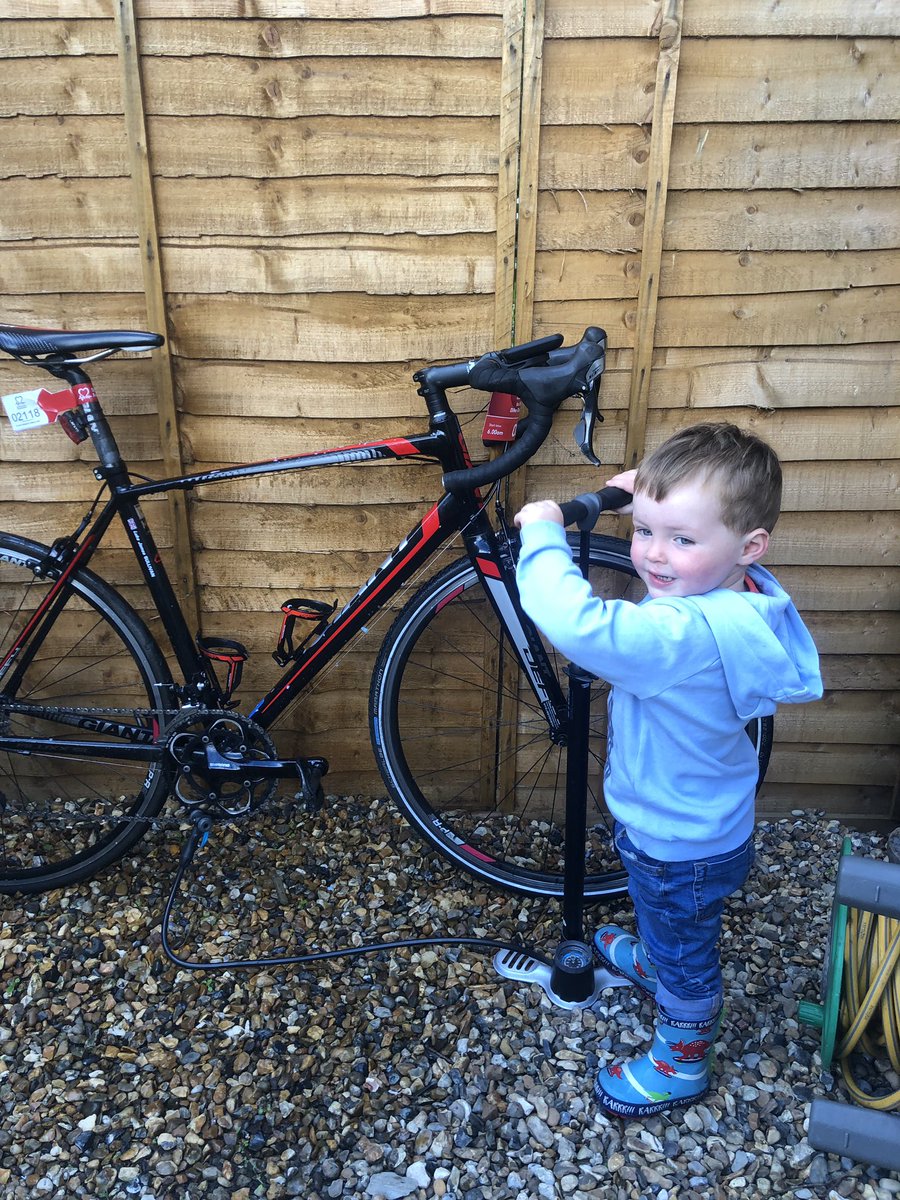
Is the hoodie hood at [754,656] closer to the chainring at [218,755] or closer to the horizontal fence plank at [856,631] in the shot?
the horizontal fence plank at [856,631]

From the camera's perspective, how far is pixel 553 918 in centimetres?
271

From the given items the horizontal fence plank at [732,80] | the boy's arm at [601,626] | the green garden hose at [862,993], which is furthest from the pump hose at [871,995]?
the horizontal fence plank at [732,80]

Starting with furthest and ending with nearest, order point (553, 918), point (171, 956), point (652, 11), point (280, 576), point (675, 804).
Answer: point (280, 576) < point (553, 918) < point (171, 956) < point (652, 11) < point (675, 804)

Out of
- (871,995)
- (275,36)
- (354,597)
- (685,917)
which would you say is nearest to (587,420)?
(354,597)

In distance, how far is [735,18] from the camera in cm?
232

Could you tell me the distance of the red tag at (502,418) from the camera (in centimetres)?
247

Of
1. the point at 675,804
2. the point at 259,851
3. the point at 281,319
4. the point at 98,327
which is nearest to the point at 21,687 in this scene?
the point at 259,851

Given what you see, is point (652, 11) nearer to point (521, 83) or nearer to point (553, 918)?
point (521, 83)

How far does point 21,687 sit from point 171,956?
1.18 m

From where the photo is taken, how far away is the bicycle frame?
242 cm

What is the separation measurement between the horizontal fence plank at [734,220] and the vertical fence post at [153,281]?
1.19 m

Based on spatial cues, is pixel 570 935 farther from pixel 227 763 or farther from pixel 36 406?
pixel 36 406

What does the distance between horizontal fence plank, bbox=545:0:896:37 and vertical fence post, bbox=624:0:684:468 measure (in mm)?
67

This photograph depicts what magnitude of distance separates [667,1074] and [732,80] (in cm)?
275
